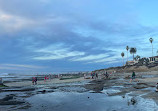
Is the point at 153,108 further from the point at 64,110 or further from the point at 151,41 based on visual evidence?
the point at 151,41

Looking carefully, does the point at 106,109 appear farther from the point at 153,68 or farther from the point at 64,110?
the point at 153,68

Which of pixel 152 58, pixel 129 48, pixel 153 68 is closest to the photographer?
pixel 153 68

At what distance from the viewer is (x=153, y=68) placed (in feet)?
292

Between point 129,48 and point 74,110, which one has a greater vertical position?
point 129,48

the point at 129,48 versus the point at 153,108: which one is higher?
the point at 129,48

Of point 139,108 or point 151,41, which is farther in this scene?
point 151,41

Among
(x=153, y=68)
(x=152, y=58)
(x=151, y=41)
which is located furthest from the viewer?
(x=152, y=58)

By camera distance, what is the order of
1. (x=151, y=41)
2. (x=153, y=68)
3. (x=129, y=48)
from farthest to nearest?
(x=129, y=48) → (x=151, y=41) → (x=153, y=68)

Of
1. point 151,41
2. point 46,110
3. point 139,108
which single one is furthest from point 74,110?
point 151,41

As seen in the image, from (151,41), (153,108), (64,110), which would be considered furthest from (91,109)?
(151,41)

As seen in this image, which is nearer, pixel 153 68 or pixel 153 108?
pixel 153 108

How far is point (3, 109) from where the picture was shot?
13047 millimetres

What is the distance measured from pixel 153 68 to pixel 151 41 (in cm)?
4135

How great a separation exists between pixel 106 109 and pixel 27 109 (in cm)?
657
